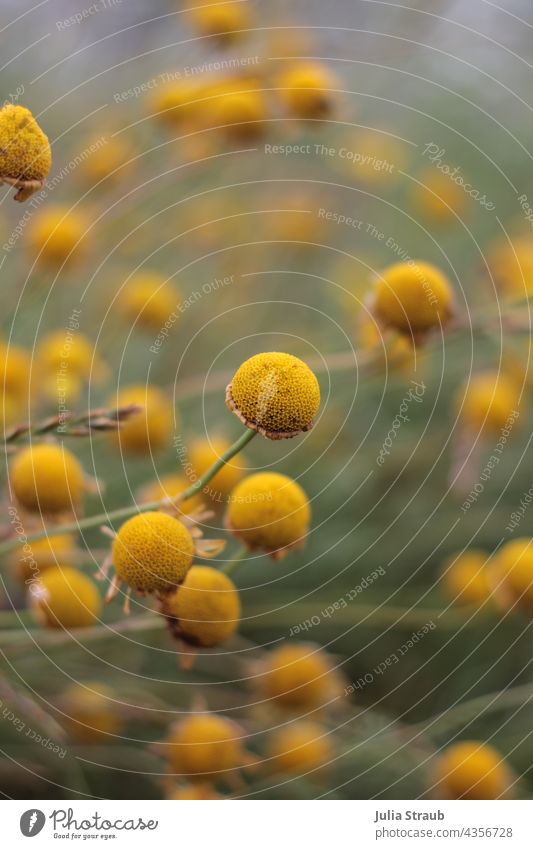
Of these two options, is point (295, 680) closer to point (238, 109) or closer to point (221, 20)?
point (238, 109)

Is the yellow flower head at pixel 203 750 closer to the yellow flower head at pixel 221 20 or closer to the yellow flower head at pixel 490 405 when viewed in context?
the yellow flower head at pixel 490 405

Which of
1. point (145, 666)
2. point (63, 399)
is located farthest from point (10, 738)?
point (63, 399)

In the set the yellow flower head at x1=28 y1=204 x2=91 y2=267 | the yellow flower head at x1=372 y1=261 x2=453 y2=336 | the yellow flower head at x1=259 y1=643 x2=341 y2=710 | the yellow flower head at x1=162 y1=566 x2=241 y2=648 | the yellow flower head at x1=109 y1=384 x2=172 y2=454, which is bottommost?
the yellow flower head at x1=259 y1=643 x2=341 y2=710

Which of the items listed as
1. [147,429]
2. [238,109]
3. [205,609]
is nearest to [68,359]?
[147,429]

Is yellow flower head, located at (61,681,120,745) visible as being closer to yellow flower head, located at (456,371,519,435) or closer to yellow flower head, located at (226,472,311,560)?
yellow flower head, located at (226,472,311,560)

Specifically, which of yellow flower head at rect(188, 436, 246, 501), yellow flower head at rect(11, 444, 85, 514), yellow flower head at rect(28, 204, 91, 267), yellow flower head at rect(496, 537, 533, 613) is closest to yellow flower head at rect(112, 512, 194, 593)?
yellow flower head at rect(11, 444, 85, 514)

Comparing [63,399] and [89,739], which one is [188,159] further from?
[89,739]
